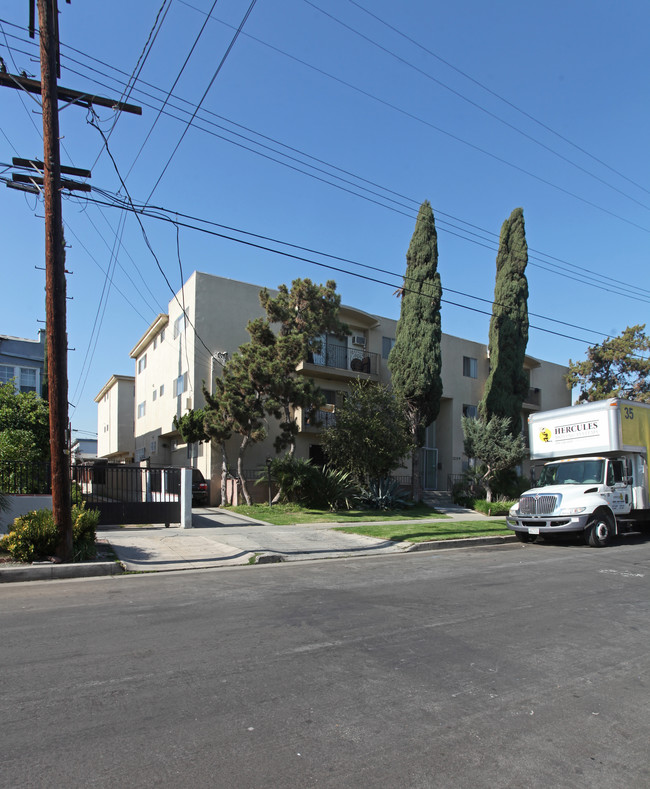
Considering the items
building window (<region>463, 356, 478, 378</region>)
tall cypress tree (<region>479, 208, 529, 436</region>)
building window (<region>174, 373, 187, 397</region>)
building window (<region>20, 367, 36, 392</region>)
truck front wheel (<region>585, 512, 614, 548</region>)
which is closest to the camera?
truck front wheel (<region>585, 512, 614, 548</region>)

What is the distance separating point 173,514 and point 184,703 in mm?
11520

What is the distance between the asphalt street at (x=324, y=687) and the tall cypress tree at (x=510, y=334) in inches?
810

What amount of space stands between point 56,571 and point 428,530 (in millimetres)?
9514

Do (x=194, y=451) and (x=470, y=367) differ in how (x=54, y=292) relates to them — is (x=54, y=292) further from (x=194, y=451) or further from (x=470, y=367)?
(x=470, y=367)

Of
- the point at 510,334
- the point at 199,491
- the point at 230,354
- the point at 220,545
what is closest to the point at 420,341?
the point at 510,334

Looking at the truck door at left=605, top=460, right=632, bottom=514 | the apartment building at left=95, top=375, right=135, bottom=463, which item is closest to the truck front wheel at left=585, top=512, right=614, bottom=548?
the truck door at left=605, top=460, right=632, bottom=514

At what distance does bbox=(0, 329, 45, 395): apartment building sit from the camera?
30203mm

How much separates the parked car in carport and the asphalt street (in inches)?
543

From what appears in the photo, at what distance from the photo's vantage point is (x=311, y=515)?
731 inches

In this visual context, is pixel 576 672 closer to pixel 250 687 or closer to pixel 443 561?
pixel 250 687

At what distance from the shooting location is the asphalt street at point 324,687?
126 inches

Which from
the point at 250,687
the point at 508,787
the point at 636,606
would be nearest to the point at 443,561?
the point at 636,606

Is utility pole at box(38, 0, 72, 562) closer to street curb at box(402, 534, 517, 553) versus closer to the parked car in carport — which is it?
street curb at box(402, 534, 517, 553)

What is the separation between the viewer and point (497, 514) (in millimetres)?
22828
